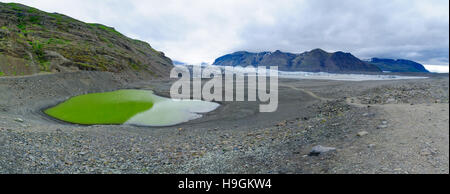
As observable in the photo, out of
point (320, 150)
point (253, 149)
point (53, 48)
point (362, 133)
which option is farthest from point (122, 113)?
point (53, 48)

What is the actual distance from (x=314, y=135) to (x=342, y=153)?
125 inches

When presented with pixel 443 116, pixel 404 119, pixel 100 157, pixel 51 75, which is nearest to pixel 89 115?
pixel 100 157

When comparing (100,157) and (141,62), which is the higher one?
(141,62)

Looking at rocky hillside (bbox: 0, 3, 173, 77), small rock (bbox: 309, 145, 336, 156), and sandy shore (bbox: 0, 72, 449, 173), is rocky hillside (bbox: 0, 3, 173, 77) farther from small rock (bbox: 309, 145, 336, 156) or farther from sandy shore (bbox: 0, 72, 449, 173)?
small rock (bbox: 309, 145, 336, 156)

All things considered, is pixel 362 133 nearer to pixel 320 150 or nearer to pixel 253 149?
pixel 320 150

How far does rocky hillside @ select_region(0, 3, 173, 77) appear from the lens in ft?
106

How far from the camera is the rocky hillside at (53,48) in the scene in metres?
32.4

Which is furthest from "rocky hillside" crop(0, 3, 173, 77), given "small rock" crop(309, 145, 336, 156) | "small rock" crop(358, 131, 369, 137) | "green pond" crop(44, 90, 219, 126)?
"small rock" crop(358, 131, 369, 137)

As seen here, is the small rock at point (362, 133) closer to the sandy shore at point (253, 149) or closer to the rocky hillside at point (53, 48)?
the sandy shore at point (253, 149)

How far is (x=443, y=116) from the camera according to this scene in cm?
825

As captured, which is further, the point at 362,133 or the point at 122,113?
the point at 122,113

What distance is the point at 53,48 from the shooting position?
134 feet
